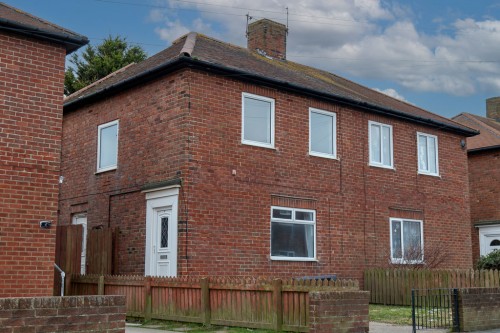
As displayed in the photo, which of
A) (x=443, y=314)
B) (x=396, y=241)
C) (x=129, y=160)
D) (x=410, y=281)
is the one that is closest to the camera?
(x=443, y=314)

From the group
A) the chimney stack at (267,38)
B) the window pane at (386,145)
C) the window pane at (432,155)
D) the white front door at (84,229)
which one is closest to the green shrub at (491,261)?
the window pane at (432,155)

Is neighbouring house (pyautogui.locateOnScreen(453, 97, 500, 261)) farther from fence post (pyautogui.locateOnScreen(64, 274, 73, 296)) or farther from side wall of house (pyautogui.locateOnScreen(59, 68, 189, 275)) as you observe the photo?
fence post (pyautogui.locateOnScreen(64, 274, 73, 296))

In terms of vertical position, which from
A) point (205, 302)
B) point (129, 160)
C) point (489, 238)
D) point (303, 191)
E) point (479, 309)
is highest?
point (129, 160)

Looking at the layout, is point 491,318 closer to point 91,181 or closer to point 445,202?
point 445,202

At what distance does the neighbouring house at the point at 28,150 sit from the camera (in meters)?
11.7

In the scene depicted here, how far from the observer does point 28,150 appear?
1210cm

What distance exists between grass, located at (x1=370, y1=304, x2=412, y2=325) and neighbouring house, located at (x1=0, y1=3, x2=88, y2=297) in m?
7.45

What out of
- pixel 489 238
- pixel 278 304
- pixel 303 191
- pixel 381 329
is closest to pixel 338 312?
pixel 278 304

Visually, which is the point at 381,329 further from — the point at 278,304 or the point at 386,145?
the point at 386,145

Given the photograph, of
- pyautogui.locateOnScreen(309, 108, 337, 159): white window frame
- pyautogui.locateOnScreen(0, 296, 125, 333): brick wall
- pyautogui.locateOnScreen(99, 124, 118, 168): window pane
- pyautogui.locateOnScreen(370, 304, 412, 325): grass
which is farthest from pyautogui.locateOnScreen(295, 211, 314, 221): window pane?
pyautogui.locateOnScreen(0, 296, 125, 333): brick wall

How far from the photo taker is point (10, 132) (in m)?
12.0

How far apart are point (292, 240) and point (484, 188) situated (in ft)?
45.2

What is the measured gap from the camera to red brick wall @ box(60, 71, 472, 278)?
15.9 m

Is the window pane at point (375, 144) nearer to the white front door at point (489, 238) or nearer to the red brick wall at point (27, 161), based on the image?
the white front door at point (489, 238)
